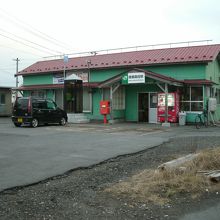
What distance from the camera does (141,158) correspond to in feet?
32.7

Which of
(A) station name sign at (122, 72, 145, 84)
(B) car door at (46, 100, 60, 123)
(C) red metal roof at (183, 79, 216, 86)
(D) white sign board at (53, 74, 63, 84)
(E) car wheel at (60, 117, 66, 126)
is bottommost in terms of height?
(E) car wheel at (60, 117, 66, 126)

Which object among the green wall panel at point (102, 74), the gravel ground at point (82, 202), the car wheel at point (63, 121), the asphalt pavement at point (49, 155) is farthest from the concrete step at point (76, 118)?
the gravel ground at point (82, 202)

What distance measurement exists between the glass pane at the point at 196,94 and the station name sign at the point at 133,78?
11.5 ft

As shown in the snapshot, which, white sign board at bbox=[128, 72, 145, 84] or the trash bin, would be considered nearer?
the trash bin

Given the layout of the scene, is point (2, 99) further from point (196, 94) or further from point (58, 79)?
point (196, 94)

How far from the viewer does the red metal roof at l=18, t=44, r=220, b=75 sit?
79.1ft

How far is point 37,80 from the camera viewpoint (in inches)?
1294

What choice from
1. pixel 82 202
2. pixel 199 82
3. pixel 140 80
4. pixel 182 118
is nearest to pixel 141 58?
pixel 140 80

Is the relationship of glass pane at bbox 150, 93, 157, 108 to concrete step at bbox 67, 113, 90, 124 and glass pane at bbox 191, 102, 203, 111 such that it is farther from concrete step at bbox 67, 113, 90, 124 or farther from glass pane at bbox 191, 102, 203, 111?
concrete step at bbox 67, 113, 90, 124

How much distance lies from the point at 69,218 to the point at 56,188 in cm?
163

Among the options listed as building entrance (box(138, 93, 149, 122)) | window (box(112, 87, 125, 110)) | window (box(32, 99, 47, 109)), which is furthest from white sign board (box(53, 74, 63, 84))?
window (box(32, 99, 47, 109))

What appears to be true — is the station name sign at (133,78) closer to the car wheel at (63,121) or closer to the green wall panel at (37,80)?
the car wheel at (63,121)

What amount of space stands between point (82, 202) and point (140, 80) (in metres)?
18.0

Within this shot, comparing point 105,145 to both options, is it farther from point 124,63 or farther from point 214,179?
point 124,63
